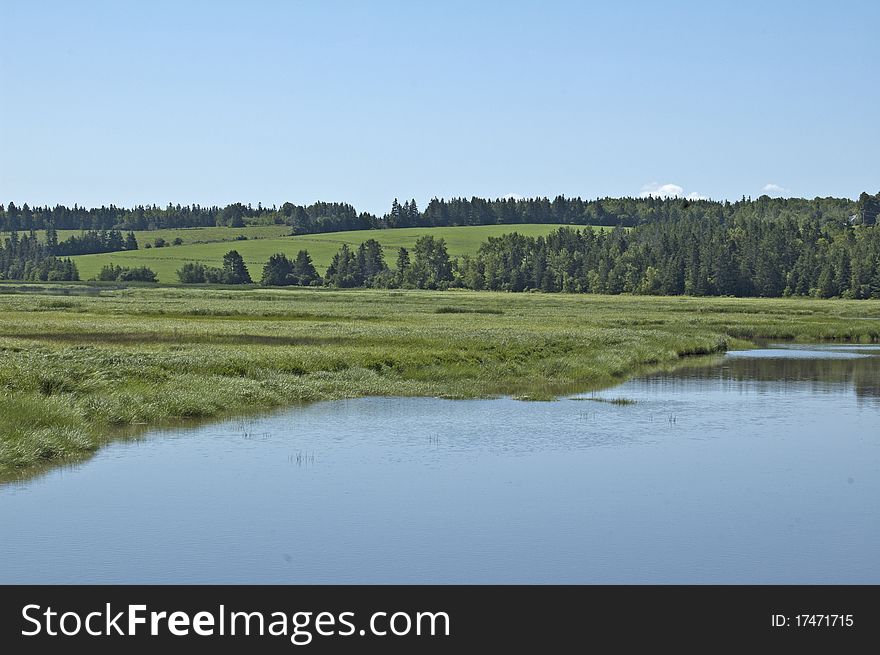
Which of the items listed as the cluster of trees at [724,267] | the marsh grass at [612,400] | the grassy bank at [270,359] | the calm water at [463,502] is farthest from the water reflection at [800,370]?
the cluster of trees at [724,267]

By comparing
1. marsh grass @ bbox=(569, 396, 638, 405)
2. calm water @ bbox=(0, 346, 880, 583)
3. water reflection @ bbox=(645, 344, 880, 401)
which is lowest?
water reflection @ bbox=(645, 344, 880, 401)

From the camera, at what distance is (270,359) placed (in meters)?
45.5

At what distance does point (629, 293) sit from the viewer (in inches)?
7185

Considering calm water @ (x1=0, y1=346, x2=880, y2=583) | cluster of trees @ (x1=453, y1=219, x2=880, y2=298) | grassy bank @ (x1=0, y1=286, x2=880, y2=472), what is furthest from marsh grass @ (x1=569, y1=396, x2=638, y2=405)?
cluster of trees @ (x1=453, y1=219, x2=880, y2=298)

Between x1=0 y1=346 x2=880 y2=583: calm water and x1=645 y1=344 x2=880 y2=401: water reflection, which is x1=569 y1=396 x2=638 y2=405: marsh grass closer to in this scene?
x1=0 y1=346 x2=880 y2=583: calm water

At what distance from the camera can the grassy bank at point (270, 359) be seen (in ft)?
109

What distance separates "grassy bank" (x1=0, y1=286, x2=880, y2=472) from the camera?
3331 cm

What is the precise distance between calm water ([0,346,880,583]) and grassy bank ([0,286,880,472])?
2.25 meters

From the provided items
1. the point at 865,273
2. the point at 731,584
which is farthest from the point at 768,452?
the point at 865,273

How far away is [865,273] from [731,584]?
497 ft

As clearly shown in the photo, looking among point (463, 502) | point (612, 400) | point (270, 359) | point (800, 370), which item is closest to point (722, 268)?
point (800, 370)

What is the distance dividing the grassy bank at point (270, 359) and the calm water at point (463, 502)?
2.25 meters

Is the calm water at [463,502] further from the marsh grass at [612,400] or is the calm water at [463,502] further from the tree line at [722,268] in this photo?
the tree line at [722,268]

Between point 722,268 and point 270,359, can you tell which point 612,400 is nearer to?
point 270,359
